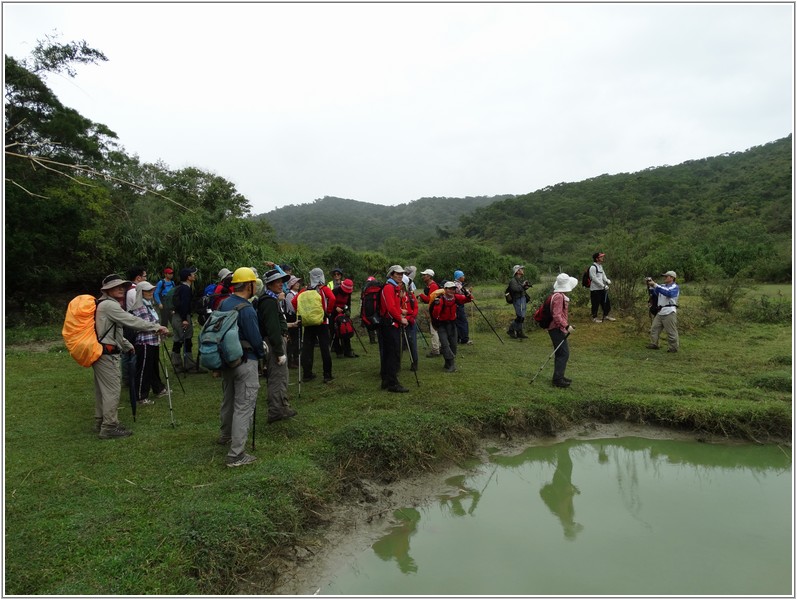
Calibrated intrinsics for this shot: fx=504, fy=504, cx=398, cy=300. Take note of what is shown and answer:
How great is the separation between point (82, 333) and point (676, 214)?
47512 millimetres

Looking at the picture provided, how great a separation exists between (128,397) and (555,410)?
21.0ft

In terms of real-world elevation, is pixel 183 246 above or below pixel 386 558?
above

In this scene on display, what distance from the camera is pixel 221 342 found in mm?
4988

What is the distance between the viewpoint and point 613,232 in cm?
1341

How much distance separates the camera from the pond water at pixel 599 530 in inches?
153

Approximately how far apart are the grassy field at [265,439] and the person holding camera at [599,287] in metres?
1.81

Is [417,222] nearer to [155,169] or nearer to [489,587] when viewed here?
[155,169]

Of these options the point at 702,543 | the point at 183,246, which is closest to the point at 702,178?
the point at 183,246

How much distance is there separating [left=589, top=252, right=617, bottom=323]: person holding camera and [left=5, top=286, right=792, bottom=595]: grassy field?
71.4 inches

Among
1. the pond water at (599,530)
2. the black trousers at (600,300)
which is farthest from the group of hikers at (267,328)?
the pond water at (599,530)

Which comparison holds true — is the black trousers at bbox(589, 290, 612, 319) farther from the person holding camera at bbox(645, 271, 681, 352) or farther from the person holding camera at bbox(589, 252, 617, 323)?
the person holding camera at bbox(645, 271, 681, 352)

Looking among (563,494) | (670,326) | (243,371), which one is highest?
(243,371)

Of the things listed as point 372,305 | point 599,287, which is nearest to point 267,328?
point 372,305

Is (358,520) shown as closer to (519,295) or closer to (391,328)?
(391,328)
